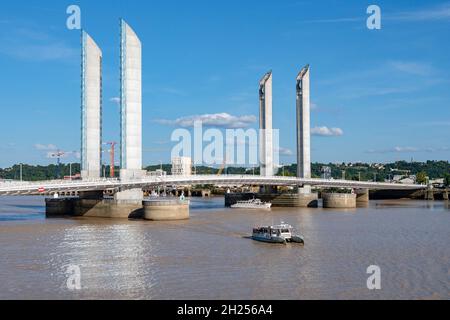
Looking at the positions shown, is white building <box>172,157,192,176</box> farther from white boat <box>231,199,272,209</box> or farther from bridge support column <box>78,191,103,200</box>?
bridge support column <box>78,191,103,200</box>

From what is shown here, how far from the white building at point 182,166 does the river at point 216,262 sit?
113 m

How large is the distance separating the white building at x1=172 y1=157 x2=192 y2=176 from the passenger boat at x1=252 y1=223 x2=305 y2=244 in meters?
117

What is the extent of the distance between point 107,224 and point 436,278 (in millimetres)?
32604

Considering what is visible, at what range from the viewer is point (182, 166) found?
558 ft

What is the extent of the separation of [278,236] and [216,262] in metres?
8.56

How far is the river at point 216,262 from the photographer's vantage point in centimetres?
2406

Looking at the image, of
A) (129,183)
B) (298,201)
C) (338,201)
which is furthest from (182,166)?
(129,183)

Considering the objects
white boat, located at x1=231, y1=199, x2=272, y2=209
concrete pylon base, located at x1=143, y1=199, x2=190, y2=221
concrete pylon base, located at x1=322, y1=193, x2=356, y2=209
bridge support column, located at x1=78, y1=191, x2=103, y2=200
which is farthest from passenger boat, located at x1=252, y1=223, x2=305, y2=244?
concrete pylon base, located at x1=322, y1=193, x2=356, y2=209

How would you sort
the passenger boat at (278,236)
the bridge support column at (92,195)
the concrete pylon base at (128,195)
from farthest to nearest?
the bridge support column at (92,195) → the concrete pylon base at (128,195) → the passenger boat at (278,236)

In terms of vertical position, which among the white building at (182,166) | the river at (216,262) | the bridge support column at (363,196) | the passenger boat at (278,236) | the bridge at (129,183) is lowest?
the river at (216,262)

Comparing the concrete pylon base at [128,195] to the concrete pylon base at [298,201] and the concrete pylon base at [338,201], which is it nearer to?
the concrete pylon base at [298,201]

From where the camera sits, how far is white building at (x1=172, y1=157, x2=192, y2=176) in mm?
164350

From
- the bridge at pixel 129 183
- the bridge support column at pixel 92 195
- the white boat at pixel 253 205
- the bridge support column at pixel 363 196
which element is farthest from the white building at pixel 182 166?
the bridge support column at pixel 92 195
